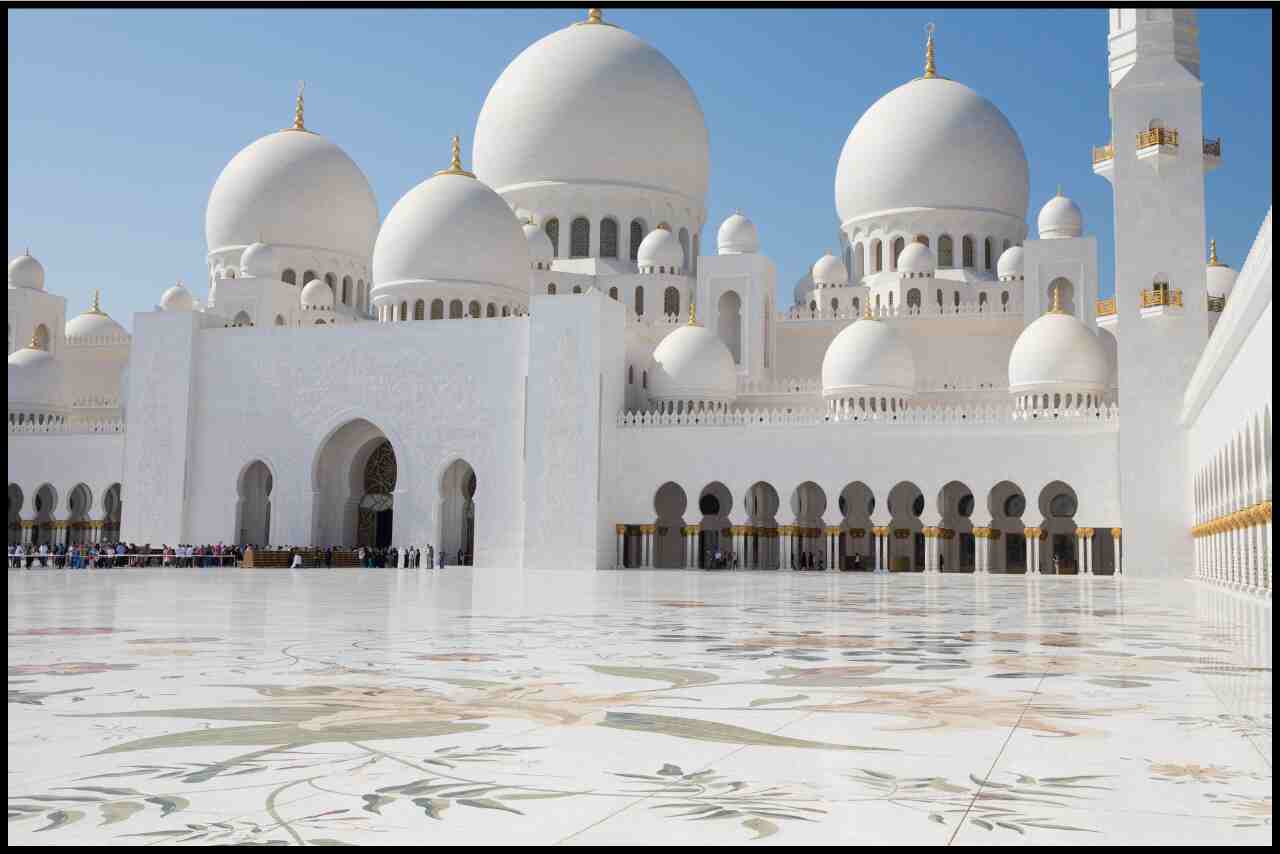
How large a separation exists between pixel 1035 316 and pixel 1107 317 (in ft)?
20.5

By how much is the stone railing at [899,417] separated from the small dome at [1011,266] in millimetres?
5774

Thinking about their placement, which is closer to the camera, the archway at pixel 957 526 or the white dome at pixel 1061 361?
the white dome at pixel 1061 361

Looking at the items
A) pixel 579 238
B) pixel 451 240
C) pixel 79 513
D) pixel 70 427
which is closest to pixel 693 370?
pixel 451 240

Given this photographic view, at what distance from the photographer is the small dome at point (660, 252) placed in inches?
1124

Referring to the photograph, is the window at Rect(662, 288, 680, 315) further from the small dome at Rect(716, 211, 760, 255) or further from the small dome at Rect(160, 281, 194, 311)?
the small dome at Rect(160, 281, 194, 311)

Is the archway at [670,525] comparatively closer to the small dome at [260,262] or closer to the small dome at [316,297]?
the small dome at [316,297]

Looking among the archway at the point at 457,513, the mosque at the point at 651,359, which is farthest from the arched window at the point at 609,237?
the archway at the point at 457,513

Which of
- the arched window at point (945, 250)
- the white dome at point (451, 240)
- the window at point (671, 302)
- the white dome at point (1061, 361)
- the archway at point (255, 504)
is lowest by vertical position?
the archway at point (255, 504)

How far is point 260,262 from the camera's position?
29.2 metres

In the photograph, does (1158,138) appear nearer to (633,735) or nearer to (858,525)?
(858,525)

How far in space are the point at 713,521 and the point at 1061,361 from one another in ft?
23.1

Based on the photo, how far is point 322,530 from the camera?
25.8m

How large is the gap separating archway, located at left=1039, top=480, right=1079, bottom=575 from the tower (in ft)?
10.2

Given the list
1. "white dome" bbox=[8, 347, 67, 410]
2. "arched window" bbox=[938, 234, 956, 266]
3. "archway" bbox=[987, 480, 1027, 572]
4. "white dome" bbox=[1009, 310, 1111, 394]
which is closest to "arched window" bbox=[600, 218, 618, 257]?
"arched window" bbox=[938, 234, 956, 266]
